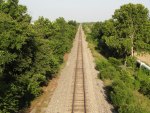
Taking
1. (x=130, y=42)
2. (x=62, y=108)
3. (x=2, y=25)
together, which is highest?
(x=2, y=25)

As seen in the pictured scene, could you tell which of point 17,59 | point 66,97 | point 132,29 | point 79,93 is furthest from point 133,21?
point 17,59

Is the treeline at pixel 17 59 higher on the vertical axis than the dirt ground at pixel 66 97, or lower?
higher

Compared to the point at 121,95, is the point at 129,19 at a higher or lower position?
higher

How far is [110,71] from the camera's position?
3969cm

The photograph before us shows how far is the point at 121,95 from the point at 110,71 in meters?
13.5

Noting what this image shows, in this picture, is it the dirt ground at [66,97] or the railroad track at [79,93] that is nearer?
the railroad track at [79,93]

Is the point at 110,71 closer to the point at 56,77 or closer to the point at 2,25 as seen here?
the point at 56,77

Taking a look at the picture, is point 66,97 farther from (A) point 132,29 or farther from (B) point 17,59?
(A) point 132,29

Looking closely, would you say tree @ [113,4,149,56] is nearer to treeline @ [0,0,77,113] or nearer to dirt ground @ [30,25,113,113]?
dirt ground @ [30,25,113,113]

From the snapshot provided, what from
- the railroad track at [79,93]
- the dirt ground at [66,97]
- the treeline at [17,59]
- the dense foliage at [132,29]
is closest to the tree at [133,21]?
the dense foliage at [132,29]

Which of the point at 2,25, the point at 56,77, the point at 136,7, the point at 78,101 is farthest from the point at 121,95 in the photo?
the point at 136,7

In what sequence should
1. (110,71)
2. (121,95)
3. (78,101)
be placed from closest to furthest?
(121,95) < (78,101) < (110,71)

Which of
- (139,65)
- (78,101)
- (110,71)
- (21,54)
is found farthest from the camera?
(139,65)

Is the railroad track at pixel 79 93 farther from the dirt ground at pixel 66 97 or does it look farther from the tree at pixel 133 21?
the tree at pixel 133 21
